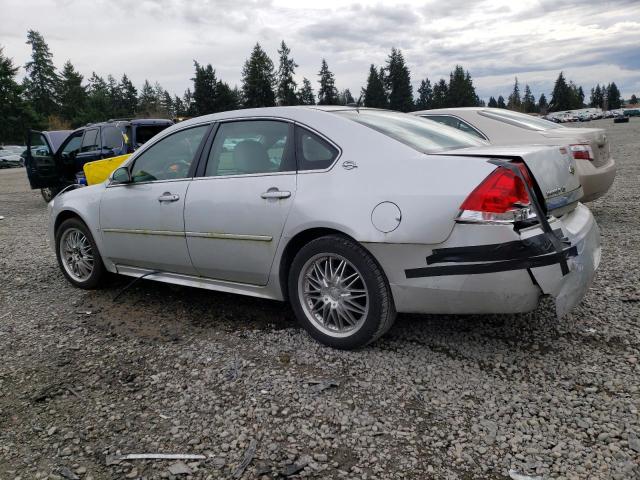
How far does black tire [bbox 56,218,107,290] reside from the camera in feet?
15.6

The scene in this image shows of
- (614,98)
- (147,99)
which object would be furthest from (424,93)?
(147,99)

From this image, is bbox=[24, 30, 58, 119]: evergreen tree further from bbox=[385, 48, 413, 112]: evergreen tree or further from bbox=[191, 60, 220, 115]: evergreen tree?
bbox=[385, 48, 413, 112]: evergreen tree

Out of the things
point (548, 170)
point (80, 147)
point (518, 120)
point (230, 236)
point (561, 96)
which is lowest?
point (230, 236)

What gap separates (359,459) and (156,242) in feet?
8.41

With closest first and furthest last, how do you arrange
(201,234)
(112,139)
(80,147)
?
(201,234) → (112,139) → (80,147)

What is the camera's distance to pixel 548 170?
117 inches

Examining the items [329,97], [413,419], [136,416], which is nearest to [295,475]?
[413,419]

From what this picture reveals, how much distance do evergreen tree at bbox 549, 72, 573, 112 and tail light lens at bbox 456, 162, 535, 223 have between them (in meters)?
135

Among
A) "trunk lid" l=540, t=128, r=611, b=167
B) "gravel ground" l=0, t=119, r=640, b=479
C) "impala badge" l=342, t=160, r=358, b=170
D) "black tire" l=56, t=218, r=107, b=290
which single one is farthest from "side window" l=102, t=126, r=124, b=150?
"impala badge" l=342, t=160, r=358, b=170

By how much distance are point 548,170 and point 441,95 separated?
116743 mm

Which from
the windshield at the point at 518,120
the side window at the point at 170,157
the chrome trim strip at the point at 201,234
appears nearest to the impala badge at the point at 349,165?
the chrome trim strip at the point at 201,234

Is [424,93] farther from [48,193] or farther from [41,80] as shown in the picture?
[48,193]

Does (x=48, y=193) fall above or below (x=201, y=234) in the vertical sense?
below

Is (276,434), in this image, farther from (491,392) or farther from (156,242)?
(156,242)
